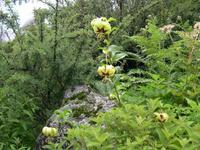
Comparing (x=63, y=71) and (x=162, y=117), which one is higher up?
(x=162, y=117)

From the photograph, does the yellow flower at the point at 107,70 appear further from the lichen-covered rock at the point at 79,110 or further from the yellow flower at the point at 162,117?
the lichen-covered rock at the point at 79,110

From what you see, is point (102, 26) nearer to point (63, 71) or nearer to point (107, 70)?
point (107, 70)

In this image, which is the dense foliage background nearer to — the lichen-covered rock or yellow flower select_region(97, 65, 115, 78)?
the lichen-covered rock

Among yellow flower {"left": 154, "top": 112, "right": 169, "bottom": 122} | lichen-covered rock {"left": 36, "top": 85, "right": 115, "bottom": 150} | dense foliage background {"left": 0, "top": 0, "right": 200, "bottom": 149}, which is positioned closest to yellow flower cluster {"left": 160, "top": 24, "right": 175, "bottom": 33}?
dense foliage background {"left": 0, "top": 0, "right": 200, "bottom": 149}

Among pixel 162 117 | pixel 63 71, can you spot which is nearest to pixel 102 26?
pixel 162 117

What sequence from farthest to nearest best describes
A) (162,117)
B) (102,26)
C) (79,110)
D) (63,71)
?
(63,71) → (79,110) → (102,26) → (162,117)

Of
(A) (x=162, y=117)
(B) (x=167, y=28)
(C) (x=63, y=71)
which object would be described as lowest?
(C) (x=63, y=71)

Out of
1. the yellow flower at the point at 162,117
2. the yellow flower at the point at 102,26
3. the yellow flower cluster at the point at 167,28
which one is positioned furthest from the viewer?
the yellow flower cluster at the point at 167,28

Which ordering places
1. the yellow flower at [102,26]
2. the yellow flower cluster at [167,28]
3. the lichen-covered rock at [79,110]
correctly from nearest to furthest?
1. the yellow flower at [102,26]
2. the lichen-covered rock at [79,110]
3. the yellow flower cluster at [167,28]

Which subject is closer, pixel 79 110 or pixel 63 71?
pixel 79 110

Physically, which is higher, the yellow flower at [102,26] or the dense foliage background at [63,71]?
the yellow flower at [102,26]

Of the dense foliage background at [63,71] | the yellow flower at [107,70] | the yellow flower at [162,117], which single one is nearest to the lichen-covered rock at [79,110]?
the dense foliage background at [63,71]

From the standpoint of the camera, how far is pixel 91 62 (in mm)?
4613

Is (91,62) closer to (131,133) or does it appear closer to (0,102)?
(0,102)
